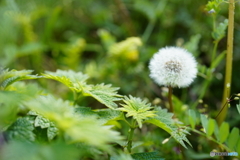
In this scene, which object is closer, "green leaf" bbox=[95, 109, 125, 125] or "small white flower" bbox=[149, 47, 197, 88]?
"green leaf" bbox=[95, 109, 125, 125]

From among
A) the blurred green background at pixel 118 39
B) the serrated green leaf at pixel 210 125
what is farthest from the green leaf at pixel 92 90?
the blurred green background at pixel 118 39

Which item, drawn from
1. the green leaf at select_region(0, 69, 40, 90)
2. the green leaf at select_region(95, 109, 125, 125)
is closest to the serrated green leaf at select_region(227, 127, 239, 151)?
the green leaf at select_region(95, 109, 125, 125)

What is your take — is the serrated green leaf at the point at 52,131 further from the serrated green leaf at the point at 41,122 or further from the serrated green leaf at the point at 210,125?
the serrated green leaf at the point at 210,125

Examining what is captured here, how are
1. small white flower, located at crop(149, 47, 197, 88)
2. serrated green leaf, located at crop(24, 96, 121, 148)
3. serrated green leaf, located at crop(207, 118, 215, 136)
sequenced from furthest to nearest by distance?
small white flower, located at crop(149, 47, 197, 88) < serrated green leaf, located at crop(207, 118, 215, 136) < serrated green leaf, located at crop(24, 96, 121, 148)

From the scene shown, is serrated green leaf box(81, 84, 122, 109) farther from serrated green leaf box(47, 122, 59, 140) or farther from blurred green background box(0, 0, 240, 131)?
blurred green background box(0, 0, 240, 131)

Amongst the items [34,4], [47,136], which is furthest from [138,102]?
[34,4]

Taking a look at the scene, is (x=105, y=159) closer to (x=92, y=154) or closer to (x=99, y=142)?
(x=92, y=154)

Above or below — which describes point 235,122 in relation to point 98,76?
below
